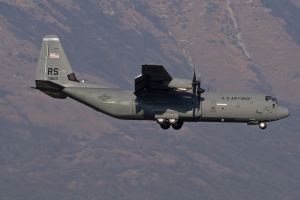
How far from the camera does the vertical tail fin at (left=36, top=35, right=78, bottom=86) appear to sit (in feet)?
330

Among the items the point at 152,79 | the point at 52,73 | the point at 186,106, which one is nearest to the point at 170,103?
the point at 186,106

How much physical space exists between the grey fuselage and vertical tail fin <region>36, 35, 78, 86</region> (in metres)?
2.92

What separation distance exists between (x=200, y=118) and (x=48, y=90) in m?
13.1

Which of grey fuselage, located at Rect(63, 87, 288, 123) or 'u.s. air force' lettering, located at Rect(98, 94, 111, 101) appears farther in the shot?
'u.s. air force' lettering, located at Rect(98, 94, 111, 101)

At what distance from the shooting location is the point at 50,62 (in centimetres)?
10100

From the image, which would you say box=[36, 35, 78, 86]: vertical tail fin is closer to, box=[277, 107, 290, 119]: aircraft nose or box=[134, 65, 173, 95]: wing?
box=[134, 65, 173, 95]: wing

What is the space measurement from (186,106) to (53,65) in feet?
40.9

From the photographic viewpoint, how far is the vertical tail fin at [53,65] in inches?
3957

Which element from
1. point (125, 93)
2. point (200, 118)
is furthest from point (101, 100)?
point (200, 118)

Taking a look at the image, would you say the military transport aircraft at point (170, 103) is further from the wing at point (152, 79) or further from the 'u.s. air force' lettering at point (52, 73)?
the 'u.s. air force' lettering at point (52, 73)

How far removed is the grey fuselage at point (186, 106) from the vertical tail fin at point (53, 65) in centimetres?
292

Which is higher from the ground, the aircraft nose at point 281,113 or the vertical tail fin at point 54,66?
the vertical tail fin at point 54,66

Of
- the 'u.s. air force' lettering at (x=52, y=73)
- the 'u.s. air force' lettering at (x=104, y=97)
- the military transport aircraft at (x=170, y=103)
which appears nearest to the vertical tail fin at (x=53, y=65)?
the 'u.s. air force' lettering at (x=52, y=73)

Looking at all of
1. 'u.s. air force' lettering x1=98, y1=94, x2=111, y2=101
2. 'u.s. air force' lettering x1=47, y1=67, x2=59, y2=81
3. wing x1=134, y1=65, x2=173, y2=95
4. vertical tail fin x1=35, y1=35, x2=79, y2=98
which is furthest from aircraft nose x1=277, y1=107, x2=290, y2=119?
'u.s. air force' lettering x1=47, y1=67, x2=59, y2=81
